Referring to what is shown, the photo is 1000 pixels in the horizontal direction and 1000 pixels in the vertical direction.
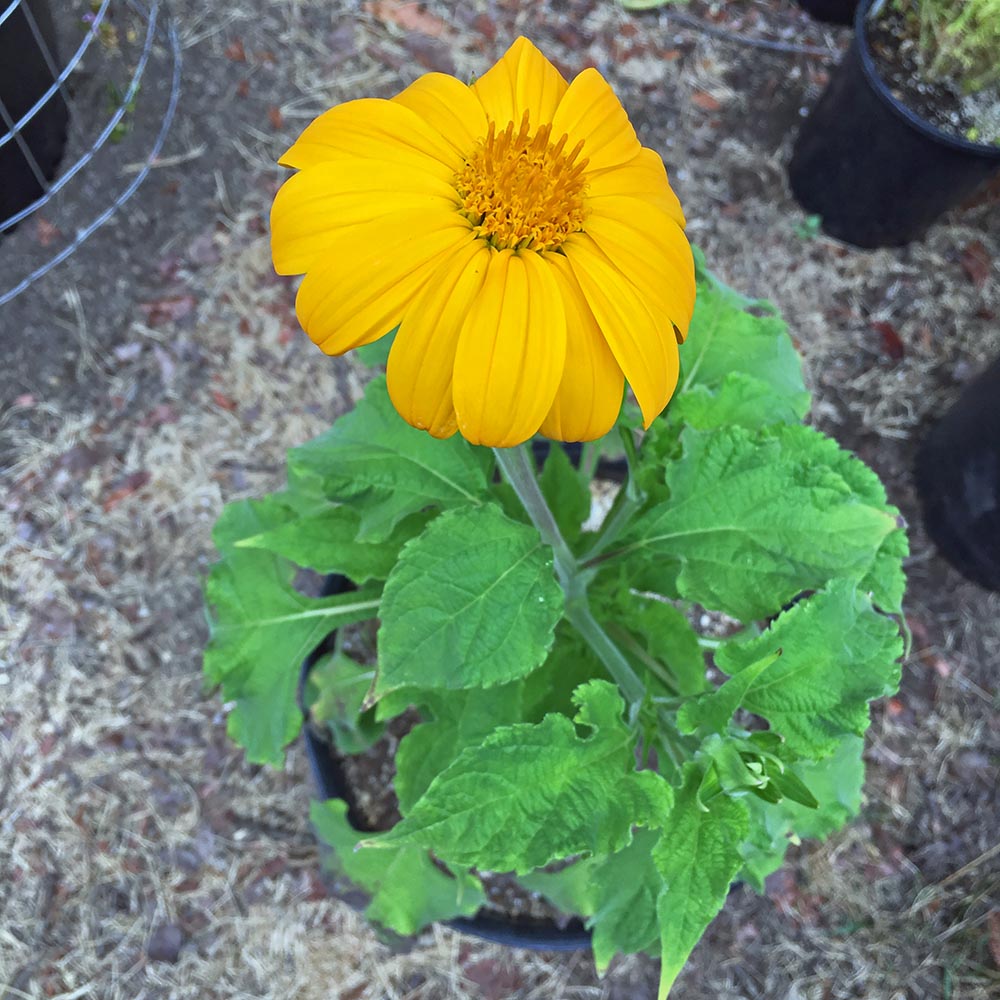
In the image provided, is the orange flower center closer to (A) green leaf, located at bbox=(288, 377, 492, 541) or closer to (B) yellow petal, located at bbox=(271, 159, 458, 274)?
(B) yellow petal, located at bbox=(271, 159, 458, 274)

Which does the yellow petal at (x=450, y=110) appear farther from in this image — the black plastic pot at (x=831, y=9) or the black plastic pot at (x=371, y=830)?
the black plastic pot at (x=831, y=9)

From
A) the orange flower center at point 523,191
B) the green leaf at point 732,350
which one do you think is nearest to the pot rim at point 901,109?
the green leaf at point 732,350

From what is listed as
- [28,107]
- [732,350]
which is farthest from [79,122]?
[732,350]

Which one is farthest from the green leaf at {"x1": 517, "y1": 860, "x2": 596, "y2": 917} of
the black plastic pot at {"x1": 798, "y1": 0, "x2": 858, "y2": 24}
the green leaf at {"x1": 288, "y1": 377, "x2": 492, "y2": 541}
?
the black plastic pot at {"x1": 798, "y1": 0, "x2": 858, "y2": 24}

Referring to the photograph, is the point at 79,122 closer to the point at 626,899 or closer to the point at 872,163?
the point at 872,163

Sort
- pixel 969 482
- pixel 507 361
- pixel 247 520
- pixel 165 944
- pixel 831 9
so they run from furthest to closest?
pixel 831 9, pixel 969 482, pixel 165 944, pixel 247 520, pixel 507 361
